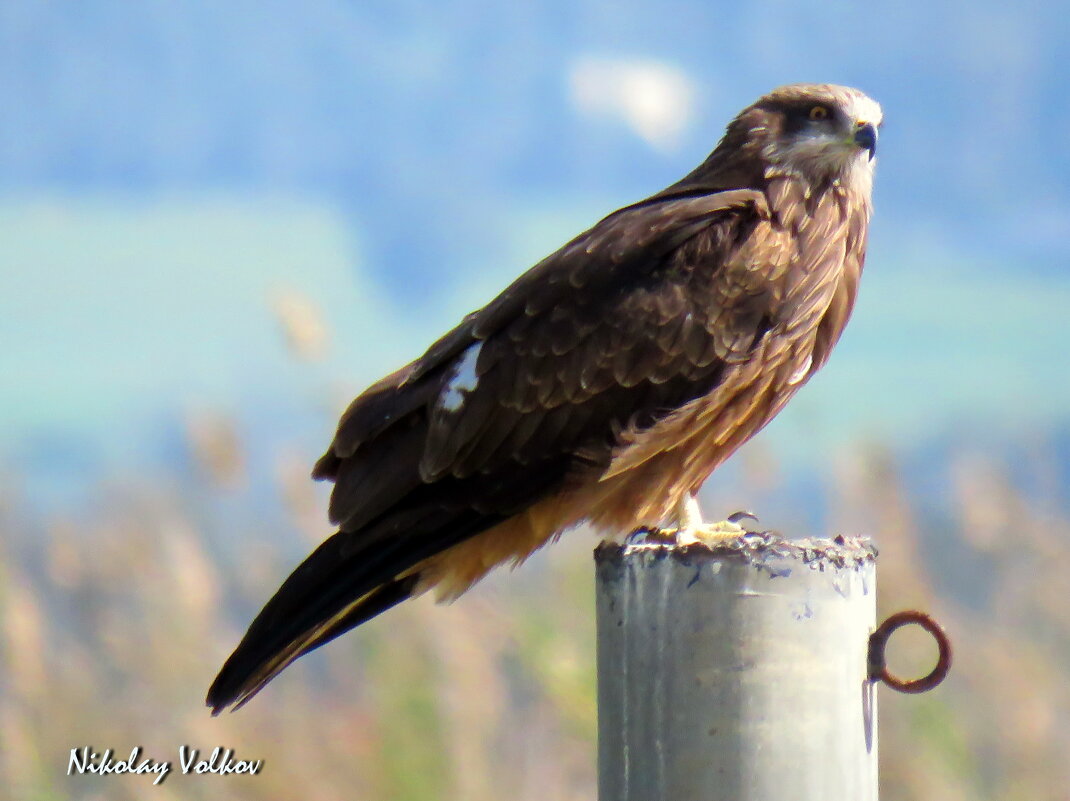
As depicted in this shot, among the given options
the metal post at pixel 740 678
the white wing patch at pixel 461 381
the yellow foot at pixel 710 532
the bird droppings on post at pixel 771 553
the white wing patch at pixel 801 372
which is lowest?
the metal post at pixel 740 678

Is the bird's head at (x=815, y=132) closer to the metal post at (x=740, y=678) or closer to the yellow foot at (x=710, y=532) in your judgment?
the yellow foot at (x=710, y=532)

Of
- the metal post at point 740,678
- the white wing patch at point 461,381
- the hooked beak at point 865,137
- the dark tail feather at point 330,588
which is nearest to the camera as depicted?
the metal post at point 740,678

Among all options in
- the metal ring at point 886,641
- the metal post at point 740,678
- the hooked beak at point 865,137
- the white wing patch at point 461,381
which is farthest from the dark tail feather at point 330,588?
the hooked beak at point 865,137

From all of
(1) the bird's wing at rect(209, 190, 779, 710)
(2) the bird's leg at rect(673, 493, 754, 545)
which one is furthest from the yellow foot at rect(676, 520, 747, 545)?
(1) the bird's wing at rect(209, 190, 779, 710)

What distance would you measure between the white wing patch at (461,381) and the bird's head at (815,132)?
35.0 inches

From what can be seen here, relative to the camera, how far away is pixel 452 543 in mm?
3189

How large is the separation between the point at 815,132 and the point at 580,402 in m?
0.97

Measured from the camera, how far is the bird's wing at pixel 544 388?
321 cm

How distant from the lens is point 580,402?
3297 millimetres

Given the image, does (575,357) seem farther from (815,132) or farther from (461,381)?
(815,132)

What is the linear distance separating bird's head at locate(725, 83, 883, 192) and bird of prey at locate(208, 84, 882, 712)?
140 millimetres

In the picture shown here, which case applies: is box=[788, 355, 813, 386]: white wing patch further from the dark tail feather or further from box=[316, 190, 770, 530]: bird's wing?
the dark tail feather

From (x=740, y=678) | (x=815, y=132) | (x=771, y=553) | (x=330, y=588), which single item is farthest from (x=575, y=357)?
(x=740, y=678)

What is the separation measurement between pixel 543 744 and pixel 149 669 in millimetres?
1262
